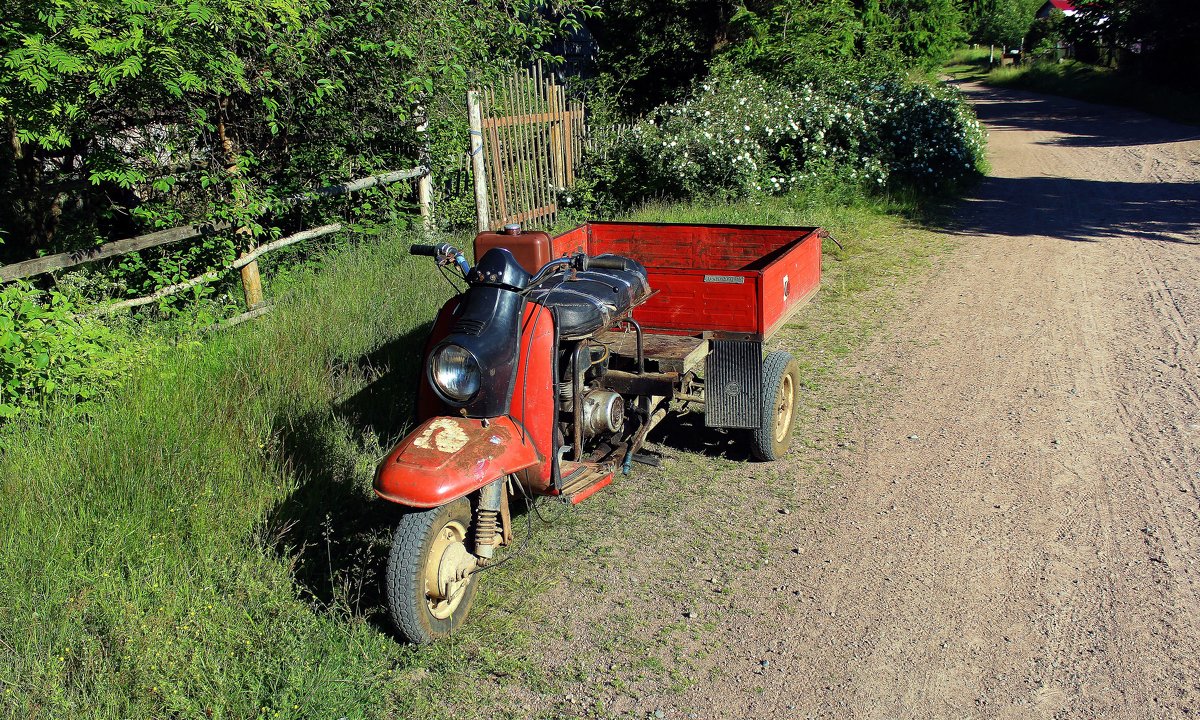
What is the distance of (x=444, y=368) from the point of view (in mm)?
4270

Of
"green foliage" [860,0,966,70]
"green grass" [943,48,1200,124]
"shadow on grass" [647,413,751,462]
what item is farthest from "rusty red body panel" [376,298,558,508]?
"green grass" [943,48,1200,124]

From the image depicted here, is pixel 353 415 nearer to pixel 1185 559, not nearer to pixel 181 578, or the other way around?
pixel 181 578

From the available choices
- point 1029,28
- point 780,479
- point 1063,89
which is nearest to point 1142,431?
point 780,479

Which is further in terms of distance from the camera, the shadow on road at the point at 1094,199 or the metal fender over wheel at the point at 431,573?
the shadow on road at the point at 1094,199

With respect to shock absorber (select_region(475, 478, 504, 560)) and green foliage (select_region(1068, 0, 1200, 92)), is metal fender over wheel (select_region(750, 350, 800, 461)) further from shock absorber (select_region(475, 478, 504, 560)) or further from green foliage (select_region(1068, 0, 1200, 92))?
green foliage (select_region(1068, 0, 1200, 92))

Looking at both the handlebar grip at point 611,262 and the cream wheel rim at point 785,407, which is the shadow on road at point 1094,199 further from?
the handlebar grip at point 611,262

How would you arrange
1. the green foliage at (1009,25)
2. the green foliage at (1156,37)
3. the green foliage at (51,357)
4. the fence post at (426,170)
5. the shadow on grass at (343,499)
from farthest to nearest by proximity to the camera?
the green foliage at (1009,25), the green foliage at (1156,37), the fence post at (426,170), the green foliage at (51,357), the shadow on grass at (343,499)

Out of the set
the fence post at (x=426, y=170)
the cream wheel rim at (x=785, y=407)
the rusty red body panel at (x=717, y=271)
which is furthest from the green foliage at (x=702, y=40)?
the cream wheel rim at (x=785, y=407)

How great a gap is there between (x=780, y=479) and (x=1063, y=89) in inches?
1420

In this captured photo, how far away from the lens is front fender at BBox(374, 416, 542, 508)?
3877mm

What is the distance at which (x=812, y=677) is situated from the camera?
397cm

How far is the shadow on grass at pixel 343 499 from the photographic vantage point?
442cm

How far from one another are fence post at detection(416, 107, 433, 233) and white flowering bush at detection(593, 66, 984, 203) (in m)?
3.82

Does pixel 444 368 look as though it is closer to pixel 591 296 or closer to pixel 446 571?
pixel 446 571
